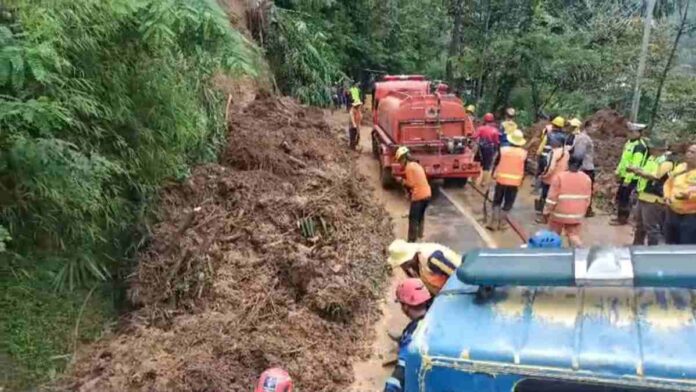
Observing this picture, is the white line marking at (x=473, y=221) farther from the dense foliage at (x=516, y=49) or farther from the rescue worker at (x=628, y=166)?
the dense foliage at (x=516, y=49)

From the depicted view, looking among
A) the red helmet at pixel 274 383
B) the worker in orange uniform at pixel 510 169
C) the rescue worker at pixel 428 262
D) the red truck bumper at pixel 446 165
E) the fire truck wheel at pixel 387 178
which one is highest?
the red helmet at pixel 274 383

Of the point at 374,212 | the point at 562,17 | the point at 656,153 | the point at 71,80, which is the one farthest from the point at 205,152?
the point at 562,17

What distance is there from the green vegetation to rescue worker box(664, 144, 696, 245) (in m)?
4.85

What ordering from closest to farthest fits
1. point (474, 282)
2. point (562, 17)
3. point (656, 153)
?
point (474, 282)
point (656, 153)
point (562, 17)

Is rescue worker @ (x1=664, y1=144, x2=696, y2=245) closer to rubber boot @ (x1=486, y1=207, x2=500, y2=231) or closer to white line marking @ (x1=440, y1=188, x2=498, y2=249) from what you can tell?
white line marking @ (x1=440, y1=188, x2=498, y2=249)

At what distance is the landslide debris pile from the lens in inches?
231

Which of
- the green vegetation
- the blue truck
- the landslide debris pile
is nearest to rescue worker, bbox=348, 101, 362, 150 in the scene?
the landslide debris pile

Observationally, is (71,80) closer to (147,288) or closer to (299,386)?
(147,288)

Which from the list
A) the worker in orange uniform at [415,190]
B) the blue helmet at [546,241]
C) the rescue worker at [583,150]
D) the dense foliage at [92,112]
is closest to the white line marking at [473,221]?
the worker in orange uniform at [415,190]

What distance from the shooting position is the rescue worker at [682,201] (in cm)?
725

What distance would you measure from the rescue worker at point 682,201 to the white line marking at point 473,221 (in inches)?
95.2

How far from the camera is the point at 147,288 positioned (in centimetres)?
684

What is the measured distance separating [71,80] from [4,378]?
275cm

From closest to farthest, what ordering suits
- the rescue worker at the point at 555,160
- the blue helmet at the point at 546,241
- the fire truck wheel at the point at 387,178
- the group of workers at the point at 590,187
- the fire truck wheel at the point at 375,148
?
the blue helmet at the point at 546,241, the group of workers at the point at 590,187, the rescue worker at the point at 555,160, the fire truck wheel at the point at 387,178, the fire truck wheel at the point at 375,148
